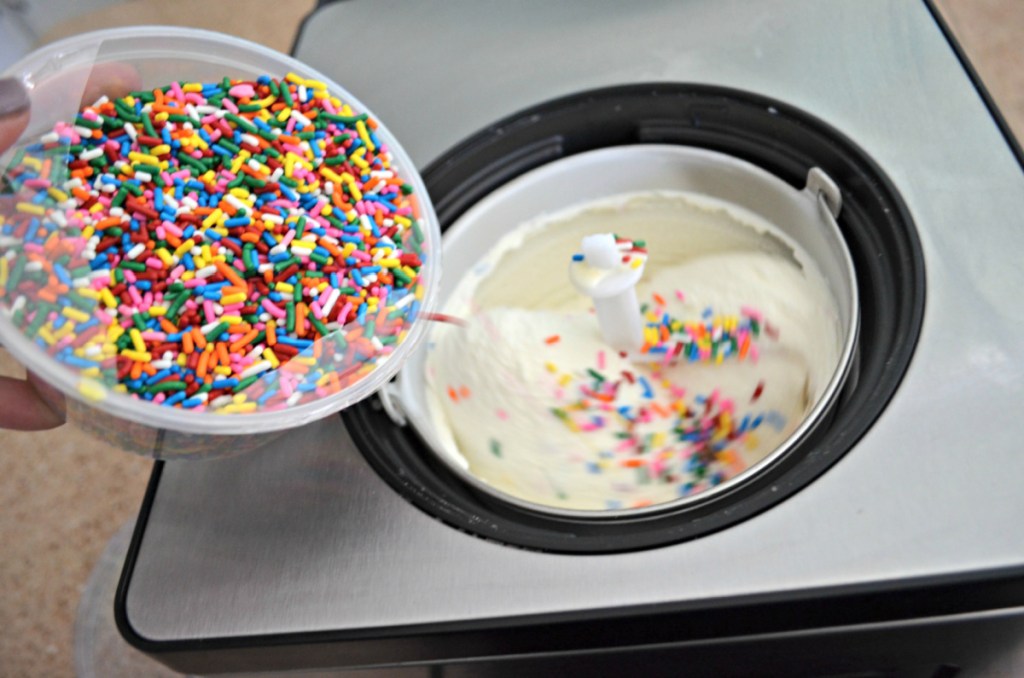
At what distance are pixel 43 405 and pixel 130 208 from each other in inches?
6.6

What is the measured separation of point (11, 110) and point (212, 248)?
0.18 meters

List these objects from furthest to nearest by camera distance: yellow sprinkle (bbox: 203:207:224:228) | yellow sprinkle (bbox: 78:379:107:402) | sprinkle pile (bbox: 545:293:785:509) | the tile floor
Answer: the tile floor → sprinkle pile (bbox: 545:293:785:509) → yellow sprinkle (bbox: 203:207:224:228) → yellow sprinkle (bbox: 78:379:107:402)

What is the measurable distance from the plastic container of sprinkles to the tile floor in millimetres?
682

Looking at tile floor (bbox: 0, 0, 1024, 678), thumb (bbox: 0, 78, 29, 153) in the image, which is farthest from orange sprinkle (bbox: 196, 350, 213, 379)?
tile floor (bbox: 0, 0, 1024, 678)

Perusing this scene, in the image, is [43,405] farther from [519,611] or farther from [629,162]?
[629,162]

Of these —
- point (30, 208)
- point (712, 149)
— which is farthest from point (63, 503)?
point (712, 149)

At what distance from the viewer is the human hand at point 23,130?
0.65 m

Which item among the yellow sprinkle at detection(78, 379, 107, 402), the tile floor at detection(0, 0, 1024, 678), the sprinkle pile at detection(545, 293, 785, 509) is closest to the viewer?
the yellow sprinkle at detection(78, 379, 107, 402)

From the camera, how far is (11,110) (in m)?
0.65

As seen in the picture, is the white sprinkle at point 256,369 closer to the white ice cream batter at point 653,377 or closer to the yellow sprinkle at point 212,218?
the yellow sprinkle at point 212,218

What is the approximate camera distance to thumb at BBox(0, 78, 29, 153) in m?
0.65

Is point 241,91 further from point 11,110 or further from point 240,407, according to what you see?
point 240,407

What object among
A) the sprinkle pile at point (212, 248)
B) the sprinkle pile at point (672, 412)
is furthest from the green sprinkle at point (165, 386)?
the sprinkle pile at point (672, 412)

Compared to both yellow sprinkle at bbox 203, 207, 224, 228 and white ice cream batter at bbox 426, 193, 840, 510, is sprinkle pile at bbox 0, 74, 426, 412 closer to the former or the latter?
yellow sprinkle at bbox 203, 207, 224, 228
